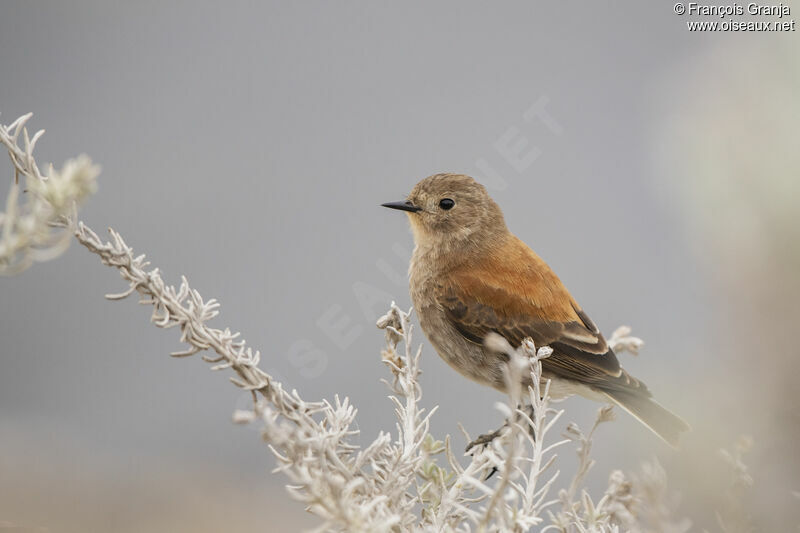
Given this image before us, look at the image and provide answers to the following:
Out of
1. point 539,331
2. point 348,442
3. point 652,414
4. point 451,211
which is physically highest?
point 451,211

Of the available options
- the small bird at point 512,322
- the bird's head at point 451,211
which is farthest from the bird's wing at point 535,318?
the bird's head at point 451,211

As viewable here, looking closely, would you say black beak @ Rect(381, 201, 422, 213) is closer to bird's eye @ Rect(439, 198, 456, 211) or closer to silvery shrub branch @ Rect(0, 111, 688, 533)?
bird's eye @ Rect(439, 198, 456, 211)

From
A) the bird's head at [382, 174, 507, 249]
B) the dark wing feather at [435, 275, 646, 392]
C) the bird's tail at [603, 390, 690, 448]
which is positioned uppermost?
the bird's head at [382, 174, 507, 249]

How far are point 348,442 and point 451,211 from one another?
2.47 meters

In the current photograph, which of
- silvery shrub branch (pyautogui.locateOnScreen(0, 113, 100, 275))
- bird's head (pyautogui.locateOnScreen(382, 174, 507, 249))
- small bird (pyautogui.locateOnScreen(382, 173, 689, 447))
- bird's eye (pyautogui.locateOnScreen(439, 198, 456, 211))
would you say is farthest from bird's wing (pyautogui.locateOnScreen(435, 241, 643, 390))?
silvery shrub branch (pyautogui.locateOnScreen(0, 113, 100, 275))

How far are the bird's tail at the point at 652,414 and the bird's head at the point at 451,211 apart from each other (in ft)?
3.39

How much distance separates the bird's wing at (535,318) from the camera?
362 centimetres

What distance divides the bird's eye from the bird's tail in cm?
122

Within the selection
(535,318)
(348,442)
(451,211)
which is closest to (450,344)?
(535,318)

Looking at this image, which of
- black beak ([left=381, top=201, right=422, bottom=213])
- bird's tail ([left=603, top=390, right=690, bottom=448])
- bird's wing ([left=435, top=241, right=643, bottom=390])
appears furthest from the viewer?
black beak ([left=381, top=201, right=422, bottom=213])

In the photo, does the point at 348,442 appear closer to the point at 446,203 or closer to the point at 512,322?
the point at 512,322

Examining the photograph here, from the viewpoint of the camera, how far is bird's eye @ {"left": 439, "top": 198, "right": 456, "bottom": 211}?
165 inches

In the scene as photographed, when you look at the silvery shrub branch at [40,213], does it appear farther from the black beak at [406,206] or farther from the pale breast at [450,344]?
the black beak at [406,206]

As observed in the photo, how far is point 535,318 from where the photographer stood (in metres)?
3.62
